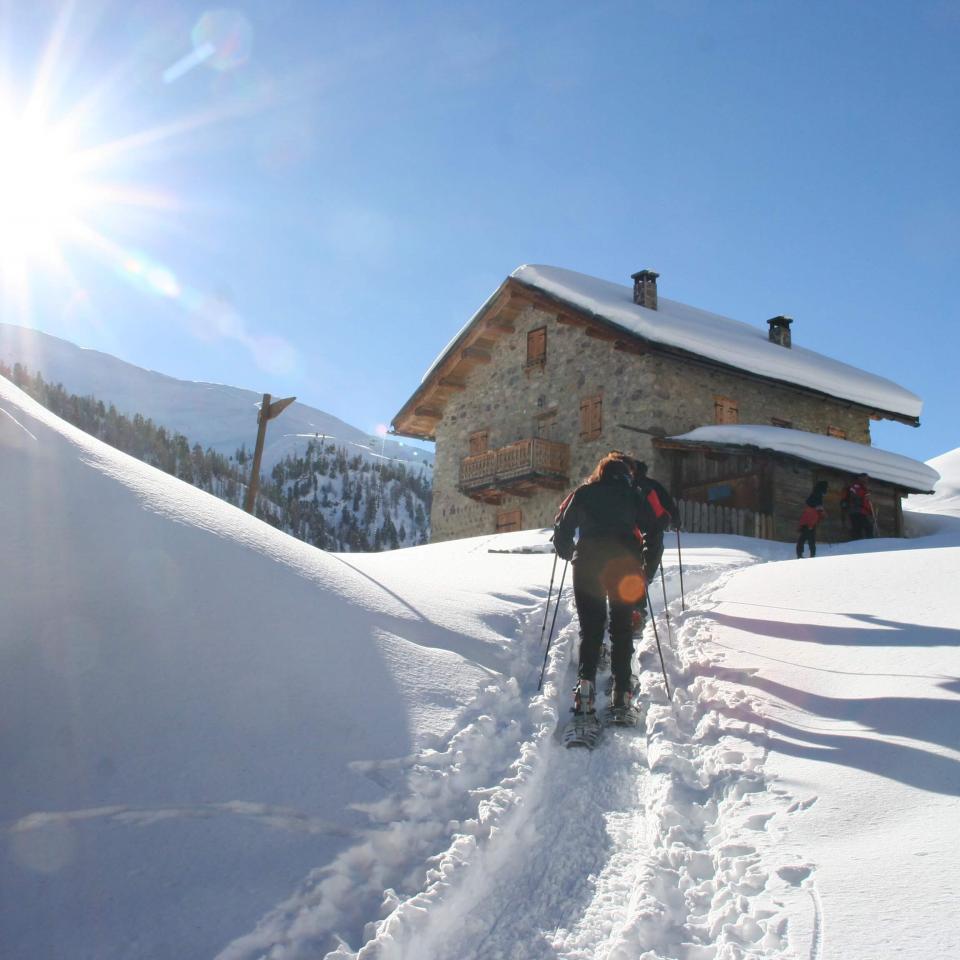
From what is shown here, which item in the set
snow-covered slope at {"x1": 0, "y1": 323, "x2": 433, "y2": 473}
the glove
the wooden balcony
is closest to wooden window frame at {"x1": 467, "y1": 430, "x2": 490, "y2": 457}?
the wooden balcony

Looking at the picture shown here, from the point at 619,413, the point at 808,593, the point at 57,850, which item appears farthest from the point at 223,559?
the point at 619,413

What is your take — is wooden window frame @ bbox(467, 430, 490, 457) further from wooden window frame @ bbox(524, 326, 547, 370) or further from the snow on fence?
the snow on fence

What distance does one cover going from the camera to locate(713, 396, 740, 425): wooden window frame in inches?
773

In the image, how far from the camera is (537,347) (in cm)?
2189

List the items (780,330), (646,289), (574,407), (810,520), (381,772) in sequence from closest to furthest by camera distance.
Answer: (381,772)
(810,520)
(574,407)
(646,289)
(780,330)

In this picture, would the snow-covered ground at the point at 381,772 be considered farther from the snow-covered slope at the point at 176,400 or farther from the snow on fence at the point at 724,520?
the snow-covered slope at the point at 176,400

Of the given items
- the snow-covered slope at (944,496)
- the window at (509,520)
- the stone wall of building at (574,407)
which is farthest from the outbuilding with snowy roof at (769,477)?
the snow-covered slope at (944,496)

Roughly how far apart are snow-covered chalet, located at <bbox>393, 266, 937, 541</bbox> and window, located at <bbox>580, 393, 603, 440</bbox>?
0.04 metres

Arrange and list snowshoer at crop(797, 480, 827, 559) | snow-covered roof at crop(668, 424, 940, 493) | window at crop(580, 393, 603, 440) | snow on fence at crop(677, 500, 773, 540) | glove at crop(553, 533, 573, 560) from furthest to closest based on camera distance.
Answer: window at crop(580, 393, 603, 440) → snow-covered roof at crop(668, 424, 940, 493) → snow on fence at crop(677, 500, 773, 540) → snowshoer at crop(797, 480, 827, 559) → glove at crop(553, 533, 573, 560)

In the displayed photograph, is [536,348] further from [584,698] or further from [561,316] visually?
[584,698]

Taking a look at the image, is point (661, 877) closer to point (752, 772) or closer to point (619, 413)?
point (752, 772)

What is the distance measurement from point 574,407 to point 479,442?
376cm

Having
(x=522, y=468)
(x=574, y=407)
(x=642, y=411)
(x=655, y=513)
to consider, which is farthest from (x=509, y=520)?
(x=655, y=513)

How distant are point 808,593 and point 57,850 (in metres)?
6.92
